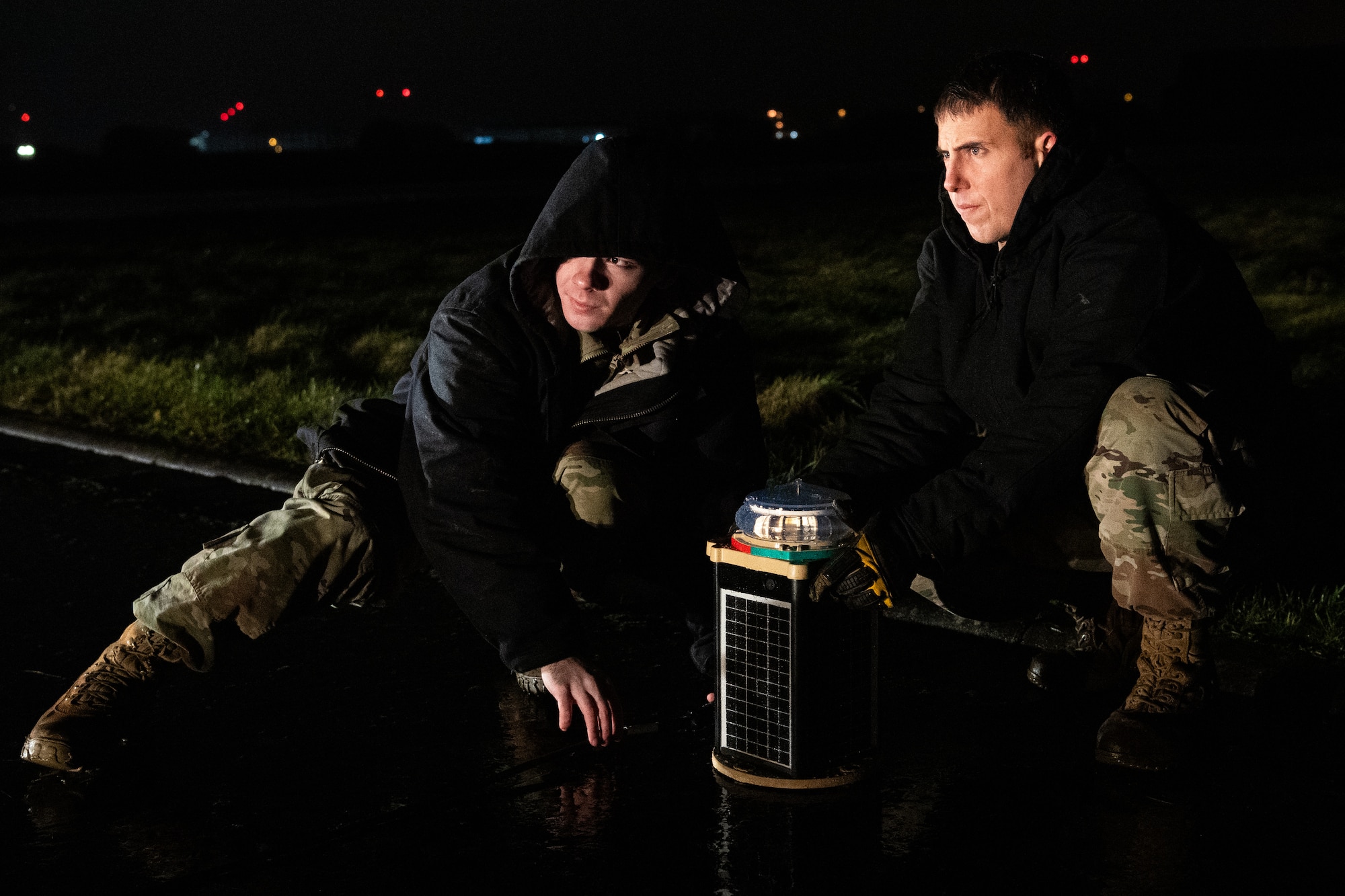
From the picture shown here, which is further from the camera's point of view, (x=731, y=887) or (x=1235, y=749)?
(x=1235, y=749)

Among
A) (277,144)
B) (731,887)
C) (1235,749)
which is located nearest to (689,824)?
(731,887)

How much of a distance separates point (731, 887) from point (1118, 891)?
0.67 meters

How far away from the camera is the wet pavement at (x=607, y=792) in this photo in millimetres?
2672

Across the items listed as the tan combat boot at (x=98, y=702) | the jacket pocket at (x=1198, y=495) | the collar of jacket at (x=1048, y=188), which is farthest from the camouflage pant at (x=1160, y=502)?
the tan combat boot at (x=98, y=702)

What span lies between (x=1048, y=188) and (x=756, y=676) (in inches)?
48.4

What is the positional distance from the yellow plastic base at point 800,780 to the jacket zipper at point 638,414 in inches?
33.0

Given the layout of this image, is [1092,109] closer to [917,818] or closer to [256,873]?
[917,818]

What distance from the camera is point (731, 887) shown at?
2607 millimetres

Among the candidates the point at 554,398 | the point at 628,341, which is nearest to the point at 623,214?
the point at 628,341

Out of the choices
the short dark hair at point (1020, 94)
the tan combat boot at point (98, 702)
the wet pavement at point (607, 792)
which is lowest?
the wet pavement at point (607, 792)

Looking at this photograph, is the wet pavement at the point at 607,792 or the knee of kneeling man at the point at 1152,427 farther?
the knee of kneeling man at the point at 1152,427

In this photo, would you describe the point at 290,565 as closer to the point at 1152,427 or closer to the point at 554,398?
the point at 554,398

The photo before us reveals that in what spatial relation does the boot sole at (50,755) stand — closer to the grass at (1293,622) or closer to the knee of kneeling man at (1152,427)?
the knee of kneeling man at (1152,427)

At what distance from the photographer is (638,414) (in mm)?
3398
